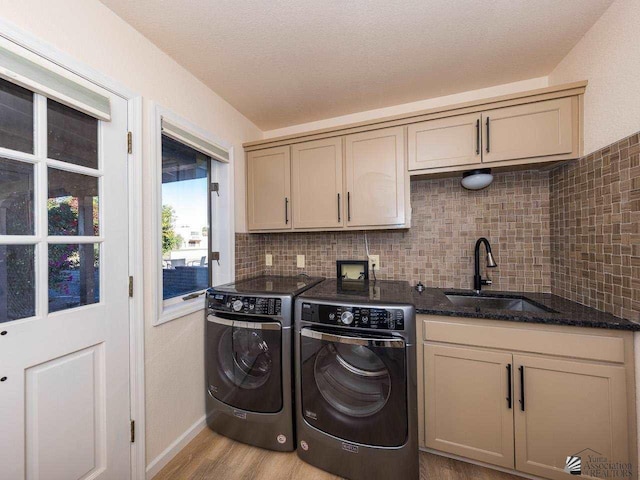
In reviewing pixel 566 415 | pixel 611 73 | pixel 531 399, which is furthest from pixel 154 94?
pixel 566 415

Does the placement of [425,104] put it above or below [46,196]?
above

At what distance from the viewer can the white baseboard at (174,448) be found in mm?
1482

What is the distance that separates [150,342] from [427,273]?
201 centimetres

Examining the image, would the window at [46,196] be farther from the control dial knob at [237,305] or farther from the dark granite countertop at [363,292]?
the dark granite countertop at [363,292]

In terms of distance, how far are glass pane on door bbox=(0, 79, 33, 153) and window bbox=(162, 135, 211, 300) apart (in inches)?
26.1

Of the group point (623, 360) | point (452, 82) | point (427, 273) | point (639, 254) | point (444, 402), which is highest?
point (452, 82)

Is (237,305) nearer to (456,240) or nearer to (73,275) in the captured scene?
(73,275)

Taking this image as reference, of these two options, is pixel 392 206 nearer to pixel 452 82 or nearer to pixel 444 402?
pixel 452 82

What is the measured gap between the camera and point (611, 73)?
52.6 inches

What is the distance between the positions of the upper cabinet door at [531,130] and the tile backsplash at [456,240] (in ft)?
1.24

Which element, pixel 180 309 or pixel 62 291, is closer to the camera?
pixel 62 291

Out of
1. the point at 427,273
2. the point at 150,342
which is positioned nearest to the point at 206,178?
the point at 150,342

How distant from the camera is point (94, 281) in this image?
126cm

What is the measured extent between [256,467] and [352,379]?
30.9 inches
